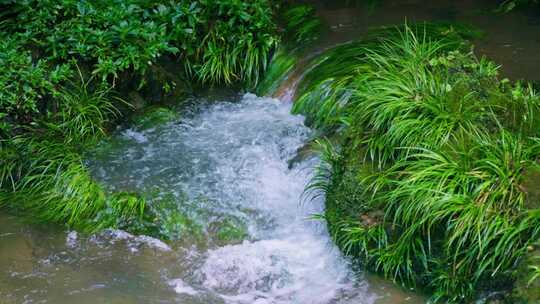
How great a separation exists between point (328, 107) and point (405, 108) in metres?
1.27

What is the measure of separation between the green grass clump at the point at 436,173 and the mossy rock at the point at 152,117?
1.72 meters

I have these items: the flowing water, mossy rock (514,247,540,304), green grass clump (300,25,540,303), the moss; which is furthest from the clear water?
mossy rock (514,247,540,304)

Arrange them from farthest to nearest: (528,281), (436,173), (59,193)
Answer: (59,193) < (436,173) < (528,281)

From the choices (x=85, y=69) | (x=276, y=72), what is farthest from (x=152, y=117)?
(x=276, y=72)

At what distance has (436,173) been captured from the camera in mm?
4492

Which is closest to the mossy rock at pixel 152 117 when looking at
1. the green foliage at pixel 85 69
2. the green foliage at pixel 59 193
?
the green foliage at pixel 85 69

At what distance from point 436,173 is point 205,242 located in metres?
1.80

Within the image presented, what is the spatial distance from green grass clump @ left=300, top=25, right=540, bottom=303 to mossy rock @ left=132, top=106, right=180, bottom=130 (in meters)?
1.72

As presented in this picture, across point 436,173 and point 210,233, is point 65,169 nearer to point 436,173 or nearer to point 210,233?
point 210,233

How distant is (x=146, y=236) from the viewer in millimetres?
5262

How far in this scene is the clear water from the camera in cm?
468

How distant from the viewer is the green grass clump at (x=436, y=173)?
4.26 meters

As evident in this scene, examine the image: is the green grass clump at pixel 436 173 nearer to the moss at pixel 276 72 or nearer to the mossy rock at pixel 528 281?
the mossy rock at pixel 528 281

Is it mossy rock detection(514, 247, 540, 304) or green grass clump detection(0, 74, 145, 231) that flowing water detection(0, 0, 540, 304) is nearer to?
green grass clump detection(0, 74, 145, 231)
